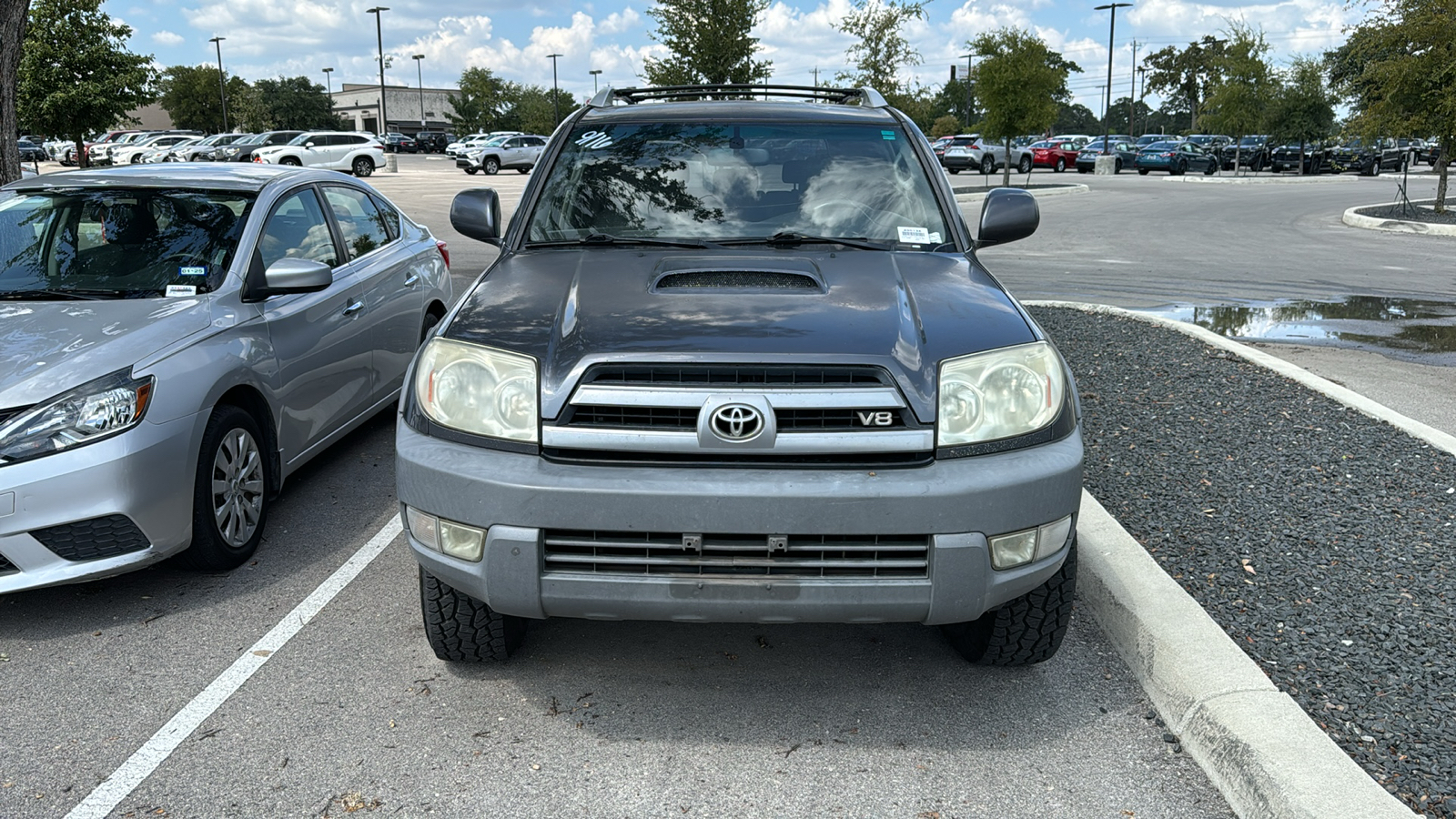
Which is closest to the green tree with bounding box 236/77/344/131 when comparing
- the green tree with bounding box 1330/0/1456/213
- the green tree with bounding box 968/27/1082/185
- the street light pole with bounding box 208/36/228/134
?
the street light pole with bounding box 208/36/228/134

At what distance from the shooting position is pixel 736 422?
2.97 meters

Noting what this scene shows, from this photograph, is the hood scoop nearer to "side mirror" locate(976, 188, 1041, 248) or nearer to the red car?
"side mirror" locate(976, 188, 1041, 248)

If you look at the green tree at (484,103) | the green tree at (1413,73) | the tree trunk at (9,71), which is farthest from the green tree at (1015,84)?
the green tree at (484,103)

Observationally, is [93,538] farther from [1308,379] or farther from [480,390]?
[1308,379]

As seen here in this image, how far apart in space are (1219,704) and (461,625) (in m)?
2.25

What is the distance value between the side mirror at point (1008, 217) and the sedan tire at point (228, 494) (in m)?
3.11

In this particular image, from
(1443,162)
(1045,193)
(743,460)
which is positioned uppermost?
(1443,162)

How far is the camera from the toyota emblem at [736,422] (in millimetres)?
2969

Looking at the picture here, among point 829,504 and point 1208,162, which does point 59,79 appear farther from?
point 1208,162

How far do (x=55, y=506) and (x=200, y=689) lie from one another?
0.88 meters

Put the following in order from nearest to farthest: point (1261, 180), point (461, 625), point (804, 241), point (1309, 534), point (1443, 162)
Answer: point (461, 625)
point (804, 241)
point (1309, 534)
point (1443, 162)
point (1261, 180)

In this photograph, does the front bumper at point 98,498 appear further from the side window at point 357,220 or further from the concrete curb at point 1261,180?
the concrete curb at point 1261,180

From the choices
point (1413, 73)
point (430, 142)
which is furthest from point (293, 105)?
point (1413, 73)

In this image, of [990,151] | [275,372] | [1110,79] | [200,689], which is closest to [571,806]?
[200,689]
